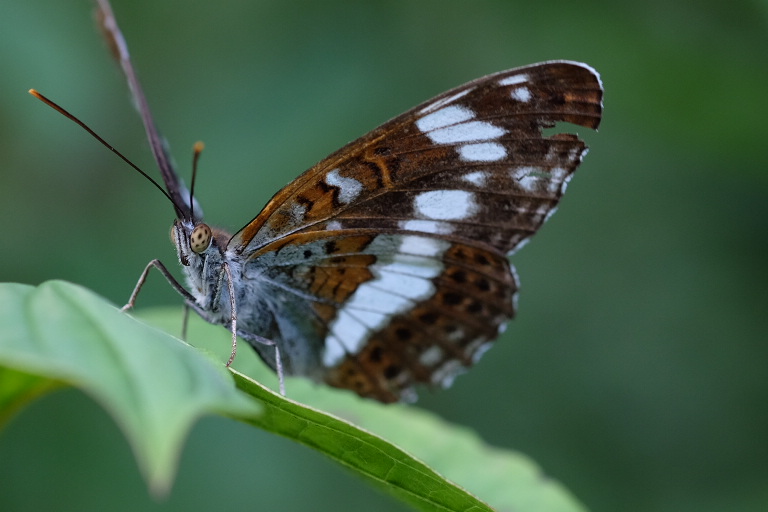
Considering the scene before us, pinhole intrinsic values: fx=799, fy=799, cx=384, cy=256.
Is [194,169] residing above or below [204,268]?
above

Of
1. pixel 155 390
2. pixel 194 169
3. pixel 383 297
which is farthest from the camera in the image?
pixel 383 297

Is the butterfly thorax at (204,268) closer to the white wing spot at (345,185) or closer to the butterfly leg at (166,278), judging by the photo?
the butterfly leg at (166,278)

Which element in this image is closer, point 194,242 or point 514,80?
point 514,80

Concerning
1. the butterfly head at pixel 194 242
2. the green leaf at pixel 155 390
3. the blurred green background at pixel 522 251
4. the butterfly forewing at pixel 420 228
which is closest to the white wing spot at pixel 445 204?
the butterfly forewing at pixel 420 228

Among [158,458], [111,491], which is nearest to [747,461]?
[111,491]

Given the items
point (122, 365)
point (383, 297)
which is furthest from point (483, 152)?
point (122, 365)

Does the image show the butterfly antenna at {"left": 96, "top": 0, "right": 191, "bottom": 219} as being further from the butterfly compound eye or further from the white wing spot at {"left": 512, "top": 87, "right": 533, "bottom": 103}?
the white wing spot at {"left": 512, "top": 87, "right": 533, "bottom": 103}

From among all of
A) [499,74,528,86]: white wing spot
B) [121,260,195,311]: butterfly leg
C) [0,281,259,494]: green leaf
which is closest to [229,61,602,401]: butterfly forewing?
[499,74,528,86]: white wing spot

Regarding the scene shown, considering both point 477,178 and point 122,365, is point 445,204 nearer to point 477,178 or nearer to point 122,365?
point 477,178

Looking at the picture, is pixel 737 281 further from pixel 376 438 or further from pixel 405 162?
pixel 376 438
